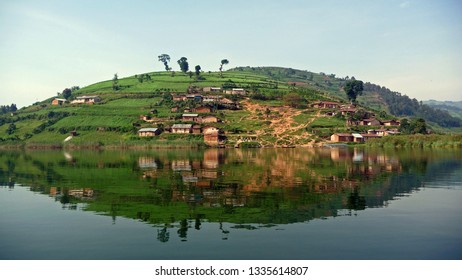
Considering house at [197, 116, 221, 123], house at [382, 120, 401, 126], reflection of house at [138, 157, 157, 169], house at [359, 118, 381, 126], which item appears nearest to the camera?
reflection of house at [138, 157, 157, 169]

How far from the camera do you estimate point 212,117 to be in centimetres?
14962

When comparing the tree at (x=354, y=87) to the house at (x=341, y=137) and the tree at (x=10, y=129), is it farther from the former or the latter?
the tree at (x=10, y=129)

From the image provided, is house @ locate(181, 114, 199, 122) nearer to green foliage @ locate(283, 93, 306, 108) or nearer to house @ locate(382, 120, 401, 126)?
green foliage @ locate(283, 93, 306, 108)

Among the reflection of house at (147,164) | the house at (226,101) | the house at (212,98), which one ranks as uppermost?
the house at (212,98)

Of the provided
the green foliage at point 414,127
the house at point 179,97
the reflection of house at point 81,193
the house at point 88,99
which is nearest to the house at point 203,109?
the house at point 179,97

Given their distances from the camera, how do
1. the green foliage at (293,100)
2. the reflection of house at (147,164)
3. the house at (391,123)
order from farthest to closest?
the green foliage at (293,100), the house at (391,123), the reflection of house at (147,164)

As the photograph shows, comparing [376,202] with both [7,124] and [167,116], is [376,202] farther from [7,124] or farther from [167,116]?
[7,124]

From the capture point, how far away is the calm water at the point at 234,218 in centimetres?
1881

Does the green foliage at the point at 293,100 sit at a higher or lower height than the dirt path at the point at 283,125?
higher

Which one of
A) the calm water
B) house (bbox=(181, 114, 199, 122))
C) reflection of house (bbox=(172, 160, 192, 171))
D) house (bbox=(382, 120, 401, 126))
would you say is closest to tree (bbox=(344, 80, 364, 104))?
house (bbox=(382, 120, 401, 126))

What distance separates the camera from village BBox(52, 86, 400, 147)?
443 feet

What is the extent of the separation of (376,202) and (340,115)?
426 feet

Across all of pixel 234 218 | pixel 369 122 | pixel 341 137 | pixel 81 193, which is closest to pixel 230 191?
pixel 234 218
